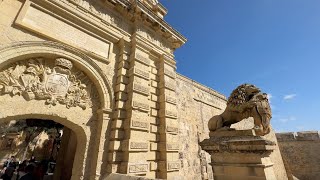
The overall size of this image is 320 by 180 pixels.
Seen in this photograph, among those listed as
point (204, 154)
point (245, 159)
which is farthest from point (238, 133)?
point (204, 154)

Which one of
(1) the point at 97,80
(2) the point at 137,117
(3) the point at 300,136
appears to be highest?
(3) the point at 300,136

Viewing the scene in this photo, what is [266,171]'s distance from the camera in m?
2.81

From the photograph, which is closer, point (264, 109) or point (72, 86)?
point (264, 109)

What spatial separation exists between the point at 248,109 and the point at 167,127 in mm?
2264

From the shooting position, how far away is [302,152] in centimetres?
1673

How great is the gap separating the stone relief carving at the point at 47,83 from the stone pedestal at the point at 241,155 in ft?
9.95

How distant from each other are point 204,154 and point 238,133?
581 centimetres

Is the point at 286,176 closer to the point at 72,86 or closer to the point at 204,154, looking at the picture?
the point at 204,154

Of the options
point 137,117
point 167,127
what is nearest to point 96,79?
point 137,117

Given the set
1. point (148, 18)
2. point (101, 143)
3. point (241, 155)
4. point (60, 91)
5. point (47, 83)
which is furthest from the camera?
point (148, 18)

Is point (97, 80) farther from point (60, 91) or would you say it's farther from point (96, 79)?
point (60, 91)

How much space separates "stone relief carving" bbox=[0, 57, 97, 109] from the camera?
3.21m

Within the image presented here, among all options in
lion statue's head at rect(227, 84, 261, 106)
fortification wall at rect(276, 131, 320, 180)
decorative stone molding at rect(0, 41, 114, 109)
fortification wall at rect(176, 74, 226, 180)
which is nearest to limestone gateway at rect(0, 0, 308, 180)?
decorative stone molding at rect(0, 41, 114, 109)

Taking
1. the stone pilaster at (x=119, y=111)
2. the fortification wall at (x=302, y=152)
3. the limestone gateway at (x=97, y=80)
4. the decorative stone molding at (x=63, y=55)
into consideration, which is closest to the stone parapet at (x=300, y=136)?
the fortification wall at (x=302, y=152)
